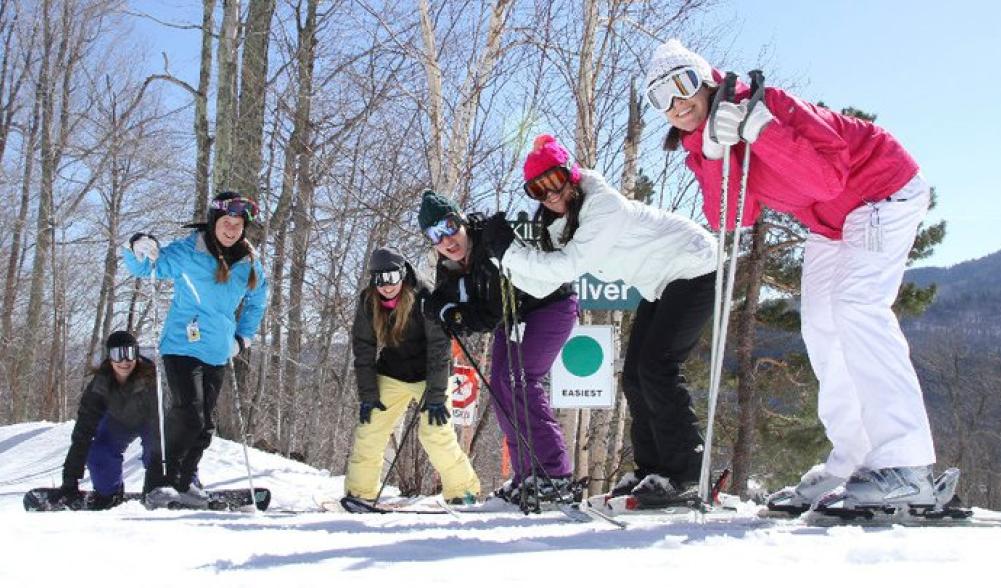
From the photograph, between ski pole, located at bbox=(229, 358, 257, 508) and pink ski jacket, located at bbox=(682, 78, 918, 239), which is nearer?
pink ski jacket, located at bbox=(682, 78, 918, 239)

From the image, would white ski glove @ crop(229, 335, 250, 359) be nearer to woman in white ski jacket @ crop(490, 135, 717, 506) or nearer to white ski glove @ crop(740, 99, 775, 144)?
woman in white ski jacket @ crop(490, 135, 717, 506)

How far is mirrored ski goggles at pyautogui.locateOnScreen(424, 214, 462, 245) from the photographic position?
4.02 meters

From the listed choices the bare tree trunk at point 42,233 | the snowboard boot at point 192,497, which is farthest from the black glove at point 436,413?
the bare tree trunk at point 42,233

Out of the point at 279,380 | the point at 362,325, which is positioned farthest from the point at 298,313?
the point at 362,325

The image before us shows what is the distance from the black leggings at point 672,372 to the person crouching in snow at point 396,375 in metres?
1.35

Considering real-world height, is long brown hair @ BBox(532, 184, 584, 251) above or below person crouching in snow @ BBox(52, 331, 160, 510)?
above

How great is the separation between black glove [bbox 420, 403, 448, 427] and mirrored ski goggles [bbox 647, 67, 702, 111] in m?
2.26

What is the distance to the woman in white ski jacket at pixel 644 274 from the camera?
3549 mm

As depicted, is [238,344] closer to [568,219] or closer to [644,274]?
[568,219]

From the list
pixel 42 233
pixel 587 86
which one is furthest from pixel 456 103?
pixel 42 233

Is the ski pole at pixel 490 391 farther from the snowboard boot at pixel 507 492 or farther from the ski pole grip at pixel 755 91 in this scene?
the ski pole grip at pixel 755 91

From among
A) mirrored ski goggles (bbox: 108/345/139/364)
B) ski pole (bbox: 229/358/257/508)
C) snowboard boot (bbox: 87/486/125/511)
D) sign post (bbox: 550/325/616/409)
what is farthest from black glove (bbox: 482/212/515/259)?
snowboard boot (bbox: 87/486/125/511)

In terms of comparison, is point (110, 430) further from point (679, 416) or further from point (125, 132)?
point (125, 132)

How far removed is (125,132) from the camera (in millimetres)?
21047
